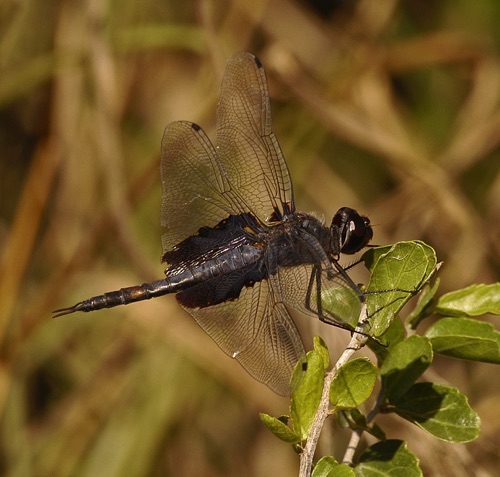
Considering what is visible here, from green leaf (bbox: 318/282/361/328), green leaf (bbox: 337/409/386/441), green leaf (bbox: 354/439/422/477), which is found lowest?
green leaf (bbox: 354/439/422/477)

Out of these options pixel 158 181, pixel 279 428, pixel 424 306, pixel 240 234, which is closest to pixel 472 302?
pixel 424 306

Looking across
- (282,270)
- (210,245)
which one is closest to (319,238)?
(282,270)

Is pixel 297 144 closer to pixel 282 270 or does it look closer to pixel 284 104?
pixel 284 104

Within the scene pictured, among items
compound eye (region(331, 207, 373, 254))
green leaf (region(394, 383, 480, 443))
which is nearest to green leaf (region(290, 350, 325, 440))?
green leaf (region(394, 383, 480, 443))

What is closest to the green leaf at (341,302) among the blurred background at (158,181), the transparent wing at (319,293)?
the transparent wing at (319,293)

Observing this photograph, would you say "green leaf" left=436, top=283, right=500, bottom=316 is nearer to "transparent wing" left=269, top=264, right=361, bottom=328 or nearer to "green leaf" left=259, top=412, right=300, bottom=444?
"transparent wing" left=269, top=264, right=361, bottom=328
